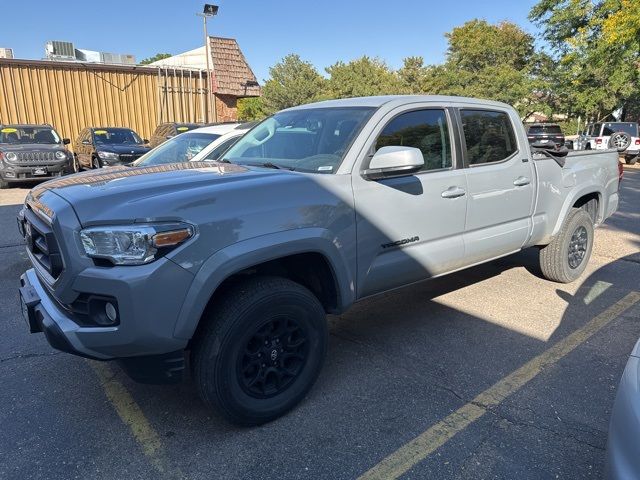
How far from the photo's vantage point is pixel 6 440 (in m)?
2.69

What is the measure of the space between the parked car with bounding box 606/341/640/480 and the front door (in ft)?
5.17

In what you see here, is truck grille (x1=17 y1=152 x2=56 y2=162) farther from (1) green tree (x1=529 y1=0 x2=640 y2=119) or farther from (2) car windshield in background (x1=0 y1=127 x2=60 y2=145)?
(1) green tree (x1=529 y1=0 x2=640 y2=119)

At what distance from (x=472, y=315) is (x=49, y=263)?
3.37 metres

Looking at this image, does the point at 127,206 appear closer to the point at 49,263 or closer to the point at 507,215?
the point at 49,263

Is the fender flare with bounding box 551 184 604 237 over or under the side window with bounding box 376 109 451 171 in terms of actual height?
under

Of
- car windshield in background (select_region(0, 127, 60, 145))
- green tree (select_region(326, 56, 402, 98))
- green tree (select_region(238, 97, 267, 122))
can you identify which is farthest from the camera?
green tree (select_region(326, 56, 402, 98))

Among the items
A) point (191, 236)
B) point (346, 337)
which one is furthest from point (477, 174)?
point (191, 236)

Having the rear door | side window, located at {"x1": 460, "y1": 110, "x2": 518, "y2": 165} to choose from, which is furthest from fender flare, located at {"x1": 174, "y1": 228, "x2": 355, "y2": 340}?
side window, located at {"x1": 460, "y1": 110, "x2": 518, "y2": 165}

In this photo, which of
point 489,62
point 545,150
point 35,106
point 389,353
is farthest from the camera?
point 489,62

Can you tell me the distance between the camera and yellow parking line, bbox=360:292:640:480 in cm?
251

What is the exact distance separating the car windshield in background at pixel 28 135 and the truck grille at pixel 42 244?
487 inches

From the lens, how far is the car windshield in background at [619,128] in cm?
1984

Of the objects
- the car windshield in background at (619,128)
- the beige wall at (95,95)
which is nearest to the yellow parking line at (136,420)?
the beige wall at (95,95)

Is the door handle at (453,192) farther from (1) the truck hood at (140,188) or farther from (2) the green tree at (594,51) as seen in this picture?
(2) the green tree at (594,51)
